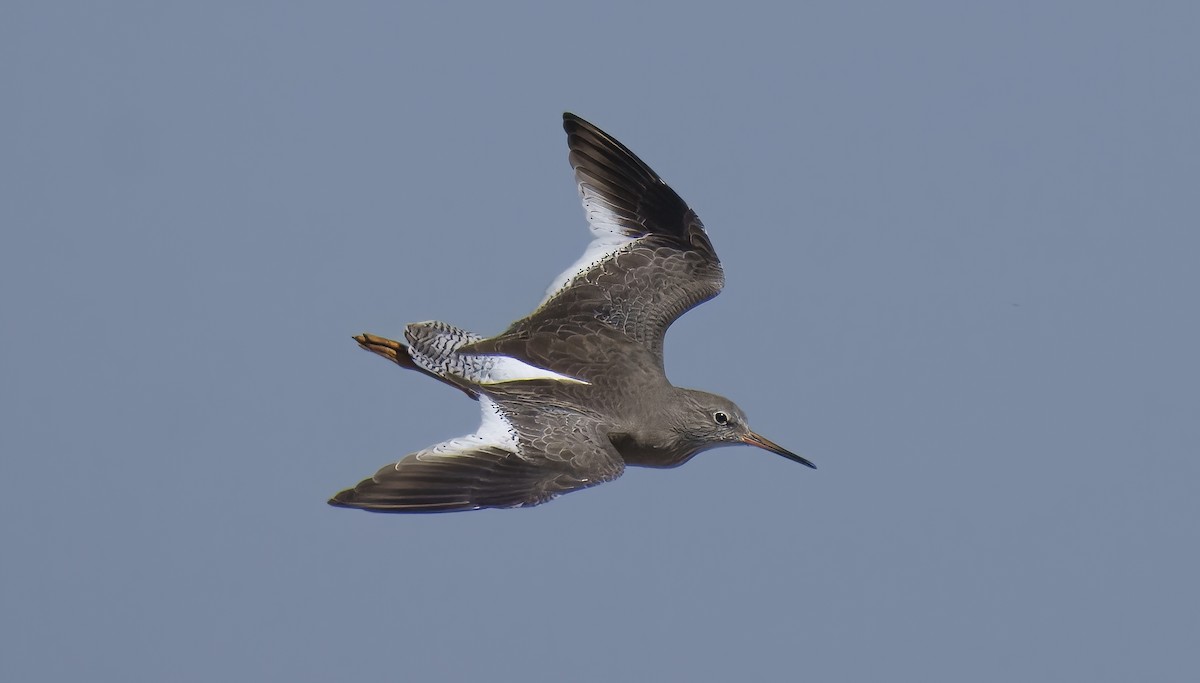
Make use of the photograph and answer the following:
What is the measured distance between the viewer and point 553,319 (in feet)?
26.3

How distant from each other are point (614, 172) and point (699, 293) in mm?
916

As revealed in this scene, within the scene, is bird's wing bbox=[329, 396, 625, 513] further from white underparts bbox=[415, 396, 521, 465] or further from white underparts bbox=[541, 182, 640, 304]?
white underparts bbox=[541, 182, 640, 304]

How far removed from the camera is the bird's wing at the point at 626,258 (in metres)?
8.05

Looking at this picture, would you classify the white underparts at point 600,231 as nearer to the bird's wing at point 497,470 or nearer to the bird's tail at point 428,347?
the bird's tail at point 428,347

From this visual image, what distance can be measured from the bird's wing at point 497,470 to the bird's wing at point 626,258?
3.19 ft

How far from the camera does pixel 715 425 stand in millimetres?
7695

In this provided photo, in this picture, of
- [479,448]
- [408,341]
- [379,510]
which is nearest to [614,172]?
[408,341]

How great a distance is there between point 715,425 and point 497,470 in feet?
4.69

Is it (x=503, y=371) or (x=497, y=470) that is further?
(x=503, y=371)

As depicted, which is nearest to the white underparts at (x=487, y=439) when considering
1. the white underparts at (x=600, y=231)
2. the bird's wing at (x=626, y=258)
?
the bird's wing at (x=626, y=258)

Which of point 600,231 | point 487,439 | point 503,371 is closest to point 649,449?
point 503,371

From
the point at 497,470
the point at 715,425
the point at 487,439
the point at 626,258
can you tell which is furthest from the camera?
the point at 626,258

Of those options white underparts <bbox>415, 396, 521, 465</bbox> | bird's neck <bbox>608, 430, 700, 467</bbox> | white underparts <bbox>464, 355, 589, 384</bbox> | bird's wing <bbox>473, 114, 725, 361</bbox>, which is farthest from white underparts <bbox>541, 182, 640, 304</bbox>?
white underparts <bbox>415, 396, 521, 465</bbox>

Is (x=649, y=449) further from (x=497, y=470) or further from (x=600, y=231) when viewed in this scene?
(x=600, y=231)
